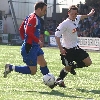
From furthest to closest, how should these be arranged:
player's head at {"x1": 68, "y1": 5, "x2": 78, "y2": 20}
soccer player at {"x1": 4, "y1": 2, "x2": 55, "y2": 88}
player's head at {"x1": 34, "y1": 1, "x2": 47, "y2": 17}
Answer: player's head at {"x1": 68, "y1": 5, "x2": 78, "y2": 20} < player's head at {"x1": 34, "y1": 1, "x2": 47, "y2": 17} < soccer player at {"x1": 4, "y1": 2, "x2": 55, "y2": 88}

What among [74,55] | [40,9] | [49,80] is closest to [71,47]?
[74,55]

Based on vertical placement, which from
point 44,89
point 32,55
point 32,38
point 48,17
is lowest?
point 44,89

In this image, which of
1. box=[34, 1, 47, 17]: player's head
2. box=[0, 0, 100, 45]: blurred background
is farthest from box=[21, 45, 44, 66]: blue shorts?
box=[0, 0, 100, 45]: blurred background

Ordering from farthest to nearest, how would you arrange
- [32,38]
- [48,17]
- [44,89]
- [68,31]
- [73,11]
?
1. [48,17]
2. [68,31]
3. [73,11]
4. [44,89]
5. [32,38]

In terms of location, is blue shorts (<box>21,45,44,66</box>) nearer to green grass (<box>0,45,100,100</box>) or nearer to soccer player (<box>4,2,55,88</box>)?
soccer player (<box>4,2,55,88</box>)

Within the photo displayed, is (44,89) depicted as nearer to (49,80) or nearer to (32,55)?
(49,80)

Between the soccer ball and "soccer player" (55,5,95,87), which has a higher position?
"soccer player" (55,5,95,87)

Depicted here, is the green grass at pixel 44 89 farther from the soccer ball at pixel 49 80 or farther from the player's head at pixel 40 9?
the player's head at pixel 40 9

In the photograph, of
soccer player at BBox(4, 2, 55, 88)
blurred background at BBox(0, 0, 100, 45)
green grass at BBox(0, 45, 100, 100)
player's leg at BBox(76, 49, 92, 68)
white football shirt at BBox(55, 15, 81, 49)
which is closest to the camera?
green grass at BBox(0, 45, 100, 100)

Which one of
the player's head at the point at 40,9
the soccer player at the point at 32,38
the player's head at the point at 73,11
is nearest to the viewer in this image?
the soccer player at the point at 32,38

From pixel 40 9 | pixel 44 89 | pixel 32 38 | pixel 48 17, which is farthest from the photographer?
pixel 48 17

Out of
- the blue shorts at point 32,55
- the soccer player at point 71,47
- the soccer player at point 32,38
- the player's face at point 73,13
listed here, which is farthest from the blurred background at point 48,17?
the blue shorts at point 32,55

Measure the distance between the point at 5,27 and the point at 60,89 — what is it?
37.0 m

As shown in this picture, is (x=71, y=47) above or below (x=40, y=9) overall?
below
